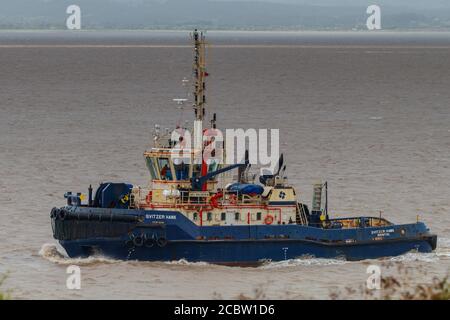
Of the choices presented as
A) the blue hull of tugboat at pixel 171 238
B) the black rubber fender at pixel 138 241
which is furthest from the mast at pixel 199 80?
the black rubber fender at pixel 138 241

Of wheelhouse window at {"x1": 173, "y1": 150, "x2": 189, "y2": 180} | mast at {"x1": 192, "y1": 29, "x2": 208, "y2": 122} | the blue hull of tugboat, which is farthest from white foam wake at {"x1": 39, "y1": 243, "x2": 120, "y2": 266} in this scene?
mast at {"x1": 192, "y1": 29, "x2": 208, "y2": 122}

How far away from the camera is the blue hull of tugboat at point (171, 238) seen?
39656 mm

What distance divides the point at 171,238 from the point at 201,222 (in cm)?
118

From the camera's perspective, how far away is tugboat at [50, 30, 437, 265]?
3972cm

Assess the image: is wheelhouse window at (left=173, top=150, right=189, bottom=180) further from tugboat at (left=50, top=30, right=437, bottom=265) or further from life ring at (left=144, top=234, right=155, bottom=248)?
life ring at (left=144, top=234, right=155, bottom=248)

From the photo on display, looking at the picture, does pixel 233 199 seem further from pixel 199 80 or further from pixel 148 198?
pixel 199 80

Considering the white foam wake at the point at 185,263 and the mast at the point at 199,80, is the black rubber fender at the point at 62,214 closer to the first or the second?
the white foam wake at the point at 185,263

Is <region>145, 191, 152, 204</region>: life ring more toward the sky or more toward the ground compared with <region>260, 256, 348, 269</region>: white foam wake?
Answer: more toward the sky

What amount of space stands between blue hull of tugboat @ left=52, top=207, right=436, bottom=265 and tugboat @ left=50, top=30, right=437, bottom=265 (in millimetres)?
31

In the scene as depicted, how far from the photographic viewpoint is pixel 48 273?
127 feet

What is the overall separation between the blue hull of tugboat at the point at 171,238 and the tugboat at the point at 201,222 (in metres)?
0.03

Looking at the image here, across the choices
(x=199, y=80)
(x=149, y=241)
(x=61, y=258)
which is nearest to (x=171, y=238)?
(x=149, y=241)

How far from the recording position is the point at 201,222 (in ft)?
132

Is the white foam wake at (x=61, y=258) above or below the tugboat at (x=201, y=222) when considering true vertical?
below
